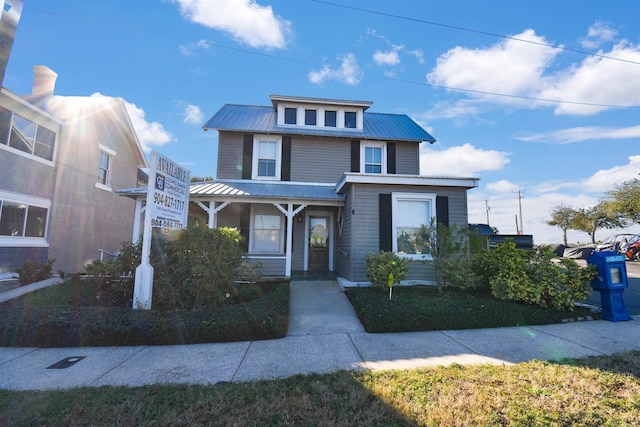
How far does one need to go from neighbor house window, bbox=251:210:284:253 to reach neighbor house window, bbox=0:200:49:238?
21.2 feet

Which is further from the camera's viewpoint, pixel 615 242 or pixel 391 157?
pixel 615 242

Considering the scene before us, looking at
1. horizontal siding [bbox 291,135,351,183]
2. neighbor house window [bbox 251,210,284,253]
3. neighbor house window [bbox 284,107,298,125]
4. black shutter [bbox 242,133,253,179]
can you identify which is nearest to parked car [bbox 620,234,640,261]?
horizontal siding [bbox 291,135,351,183]

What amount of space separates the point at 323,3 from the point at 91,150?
32.9 feet

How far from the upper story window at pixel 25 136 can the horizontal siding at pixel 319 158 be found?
799 cm

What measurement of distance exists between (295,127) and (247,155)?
226 cm

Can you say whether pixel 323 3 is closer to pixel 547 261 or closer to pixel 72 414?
pixel 547 261

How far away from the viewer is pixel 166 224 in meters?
5.91

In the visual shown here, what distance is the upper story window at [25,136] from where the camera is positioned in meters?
8.11

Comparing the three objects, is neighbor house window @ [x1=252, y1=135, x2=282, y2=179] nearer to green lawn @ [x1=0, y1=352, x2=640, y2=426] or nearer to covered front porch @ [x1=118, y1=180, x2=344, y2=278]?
covered front porch @ [x1=118, y1=180, x2=344, y2=278]

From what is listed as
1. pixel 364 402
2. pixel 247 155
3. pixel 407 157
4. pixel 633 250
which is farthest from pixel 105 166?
pixel 633 250

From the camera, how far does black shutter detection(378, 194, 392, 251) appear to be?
27.2 feet

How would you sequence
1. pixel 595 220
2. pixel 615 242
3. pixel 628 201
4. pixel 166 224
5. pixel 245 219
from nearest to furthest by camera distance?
pixel 166 224
pixel 245 219
pixel 615 242
pixel 628 201
pixel 595 220

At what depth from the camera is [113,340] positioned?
4363mm

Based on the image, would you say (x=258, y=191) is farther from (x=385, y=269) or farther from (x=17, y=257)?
(x=17, y=257)
